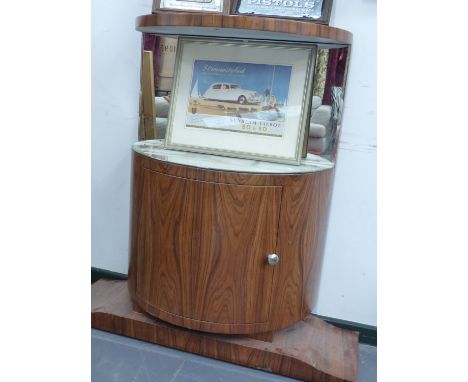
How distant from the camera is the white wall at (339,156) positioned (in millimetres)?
1574

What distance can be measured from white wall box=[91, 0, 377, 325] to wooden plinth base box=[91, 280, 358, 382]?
7.4 inches

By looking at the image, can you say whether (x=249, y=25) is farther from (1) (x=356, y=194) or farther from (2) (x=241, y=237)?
(1) (x=356, y=194)

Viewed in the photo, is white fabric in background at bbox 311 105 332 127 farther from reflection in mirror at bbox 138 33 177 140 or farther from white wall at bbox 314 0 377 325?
reflection in mirror at bbox 138 33 177 140

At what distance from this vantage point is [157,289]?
59.2 inches

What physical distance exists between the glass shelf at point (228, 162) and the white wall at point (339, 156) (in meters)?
0.17

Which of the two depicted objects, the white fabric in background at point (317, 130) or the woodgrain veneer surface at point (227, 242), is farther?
the white fabric in background at point (317, 130)

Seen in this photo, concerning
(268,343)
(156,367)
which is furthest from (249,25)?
(156,367)

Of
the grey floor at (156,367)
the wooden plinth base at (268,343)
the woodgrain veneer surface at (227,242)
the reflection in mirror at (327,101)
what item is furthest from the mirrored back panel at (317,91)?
the grey floor at (156,367)

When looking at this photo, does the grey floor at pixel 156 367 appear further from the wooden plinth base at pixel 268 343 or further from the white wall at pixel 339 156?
the white wall at pixel 339 156

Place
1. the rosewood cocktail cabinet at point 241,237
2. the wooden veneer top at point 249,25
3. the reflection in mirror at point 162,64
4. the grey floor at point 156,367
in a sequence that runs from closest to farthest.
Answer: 1. the wooden veneer top at point 249,25
2. the rosewood cocktail cabinet at point 241,237
3. the grey floor at point 156,367
4. the reflection in mirror at point 162,64

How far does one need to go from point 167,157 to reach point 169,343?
0.70 metres

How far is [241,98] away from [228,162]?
253 mm

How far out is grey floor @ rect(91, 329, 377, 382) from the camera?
4.84ft

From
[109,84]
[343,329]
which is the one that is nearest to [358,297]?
[343,329]
